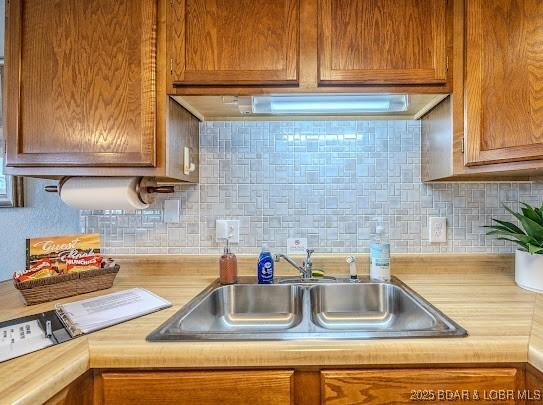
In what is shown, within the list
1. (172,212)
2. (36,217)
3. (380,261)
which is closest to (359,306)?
(380,261)

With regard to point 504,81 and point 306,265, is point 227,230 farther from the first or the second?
point 504,81

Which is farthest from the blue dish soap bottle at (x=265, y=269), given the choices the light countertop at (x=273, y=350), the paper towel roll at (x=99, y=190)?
the paper towel roll at (x=99, y=190)

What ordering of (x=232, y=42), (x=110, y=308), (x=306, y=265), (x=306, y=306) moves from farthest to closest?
1. (x=306, y=265)
2. (x=306, y=306)
3. (x=232, y=42)
4. (x=110, y=308)

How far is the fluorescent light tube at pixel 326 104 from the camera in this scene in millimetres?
1127

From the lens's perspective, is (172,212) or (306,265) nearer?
(306,265)

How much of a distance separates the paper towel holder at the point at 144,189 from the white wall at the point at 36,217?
0.36m

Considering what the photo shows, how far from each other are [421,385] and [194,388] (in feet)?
1.78

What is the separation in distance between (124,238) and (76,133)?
21.1 inches

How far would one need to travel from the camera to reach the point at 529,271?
1.13m

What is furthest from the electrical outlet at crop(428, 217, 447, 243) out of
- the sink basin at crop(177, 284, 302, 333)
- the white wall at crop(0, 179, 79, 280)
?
the white wall at crop(0, 179, 79, 280)

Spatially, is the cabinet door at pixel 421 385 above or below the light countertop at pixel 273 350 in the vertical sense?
below

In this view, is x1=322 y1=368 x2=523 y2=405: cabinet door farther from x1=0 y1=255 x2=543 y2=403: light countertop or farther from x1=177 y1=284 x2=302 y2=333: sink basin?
x1=177 y1=284 x2=302 y2=333: sink basin

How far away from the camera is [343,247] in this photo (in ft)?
4.58

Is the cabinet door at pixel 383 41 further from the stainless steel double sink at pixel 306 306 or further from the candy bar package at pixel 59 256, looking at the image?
the candy bar package at pixel 59 256
